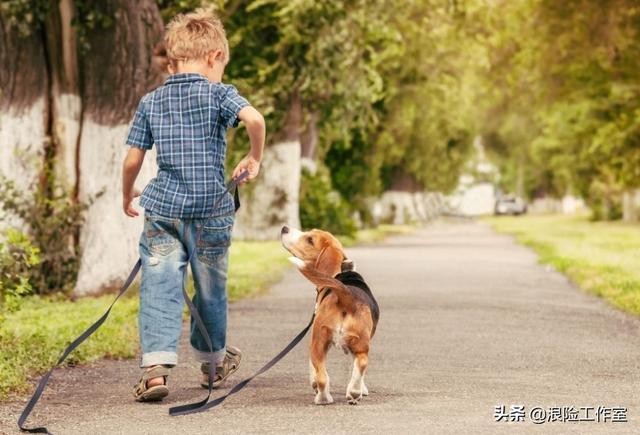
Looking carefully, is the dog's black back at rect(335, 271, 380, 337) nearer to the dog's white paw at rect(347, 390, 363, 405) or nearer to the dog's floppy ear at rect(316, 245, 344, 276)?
the dog's floppy ear at rect(316, 245, 344, 276)

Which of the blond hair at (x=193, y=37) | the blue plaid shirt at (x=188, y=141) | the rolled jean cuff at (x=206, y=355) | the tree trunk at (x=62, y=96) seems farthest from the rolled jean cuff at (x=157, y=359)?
the tree trunk at (x=62, y=96)

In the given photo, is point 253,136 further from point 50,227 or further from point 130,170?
point 50,227

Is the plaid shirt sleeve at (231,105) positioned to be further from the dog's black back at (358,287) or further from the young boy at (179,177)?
the dog's black back at (358,287)

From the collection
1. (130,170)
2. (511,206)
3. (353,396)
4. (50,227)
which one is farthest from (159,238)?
(511,206)

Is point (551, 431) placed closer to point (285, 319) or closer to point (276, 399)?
point (276, 399)

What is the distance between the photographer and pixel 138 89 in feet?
48.8

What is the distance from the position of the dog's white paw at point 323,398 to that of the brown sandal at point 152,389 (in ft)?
2.82

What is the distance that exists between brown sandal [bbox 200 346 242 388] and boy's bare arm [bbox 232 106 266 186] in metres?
1.34

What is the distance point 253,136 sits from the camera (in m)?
7.30

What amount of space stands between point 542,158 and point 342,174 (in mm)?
30626

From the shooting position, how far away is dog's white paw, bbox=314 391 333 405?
7.16 metres

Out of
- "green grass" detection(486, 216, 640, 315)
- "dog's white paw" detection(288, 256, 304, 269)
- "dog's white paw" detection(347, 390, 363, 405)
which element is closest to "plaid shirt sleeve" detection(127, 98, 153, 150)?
"dog's white paw" detection(288, 256, 304, 269)

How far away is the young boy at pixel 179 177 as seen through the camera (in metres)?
7.45

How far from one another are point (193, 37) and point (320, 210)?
28.7 m
